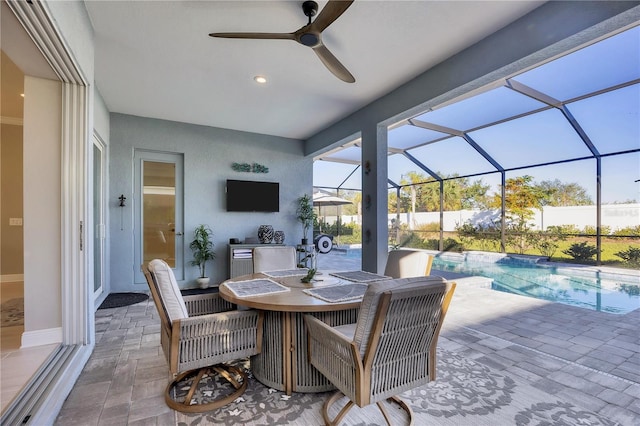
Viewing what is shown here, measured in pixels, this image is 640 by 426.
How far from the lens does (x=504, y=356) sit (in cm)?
255

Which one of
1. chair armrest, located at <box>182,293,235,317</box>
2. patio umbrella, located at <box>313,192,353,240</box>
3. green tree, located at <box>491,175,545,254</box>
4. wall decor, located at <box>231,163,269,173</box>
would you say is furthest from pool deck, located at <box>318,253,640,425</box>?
patio umbrella, located at <box>313,192,353,240</box>

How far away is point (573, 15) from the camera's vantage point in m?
2.12

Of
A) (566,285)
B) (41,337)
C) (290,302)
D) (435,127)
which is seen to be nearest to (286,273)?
(290,302)

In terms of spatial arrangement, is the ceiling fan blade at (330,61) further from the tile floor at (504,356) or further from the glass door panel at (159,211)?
the glass door panel at (159,211)

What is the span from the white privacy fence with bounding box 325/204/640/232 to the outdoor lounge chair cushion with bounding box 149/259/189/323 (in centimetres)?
825

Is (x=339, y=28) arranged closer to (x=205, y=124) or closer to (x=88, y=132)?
(x=88, y=132)

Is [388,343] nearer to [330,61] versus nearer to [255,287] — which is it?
[255,287]

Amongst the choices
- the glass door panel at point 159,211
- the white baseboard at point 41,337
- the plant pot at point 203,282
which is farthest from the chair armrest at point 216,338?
the glass door panel at point 159,211

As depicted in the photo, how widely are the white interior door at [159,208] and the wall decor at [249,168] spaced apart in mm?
947

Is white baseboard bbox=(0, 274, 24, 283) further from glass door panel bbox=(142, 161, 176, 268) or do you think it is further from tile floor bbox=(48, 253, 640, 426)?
tile floor bbox=(48, 253, 640, 426)

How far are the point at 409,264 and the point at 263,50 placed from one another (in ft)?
8.28

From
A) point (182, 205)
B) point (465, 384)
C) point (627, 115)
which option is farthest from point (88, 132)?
point (627, 115)

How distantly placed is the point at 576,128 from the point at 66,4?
7.22 metres

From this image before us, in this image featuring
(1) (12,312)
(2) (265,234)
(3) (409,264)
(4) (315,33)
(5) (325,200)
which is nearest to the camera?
(4) (315,33)
